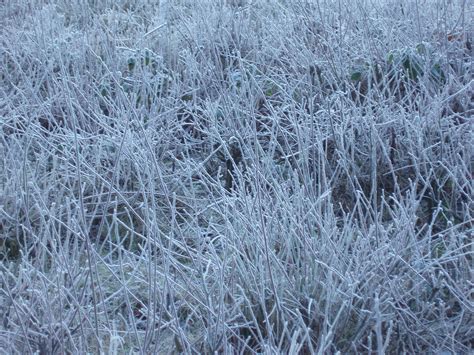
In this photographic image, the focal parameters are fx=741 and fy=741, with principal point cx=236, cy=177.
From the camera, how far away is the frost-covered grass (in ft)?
7.20

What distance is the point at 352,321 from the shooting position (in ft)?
7.50

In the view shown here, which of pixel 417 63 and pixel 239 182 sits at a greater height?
pixel 239 182

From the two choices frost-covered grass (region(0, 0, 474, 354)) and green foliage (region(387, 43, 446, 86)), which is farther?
green foliage (region(387, 43, 446, 86))

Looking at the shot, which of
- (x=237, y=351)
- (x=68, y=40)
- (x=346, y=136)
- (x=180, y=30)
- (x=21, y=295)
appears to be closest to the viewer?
(x=237, y=351)

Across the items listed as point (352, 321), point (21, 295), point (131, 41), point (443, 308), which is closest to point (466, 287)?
point (443, 308)

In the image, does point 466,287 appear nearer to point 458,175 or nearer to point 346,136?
point 458,175

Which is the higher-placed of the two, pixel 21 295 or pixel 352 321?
pixel 21 295

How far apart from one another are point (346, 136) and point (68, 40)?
8.16ft

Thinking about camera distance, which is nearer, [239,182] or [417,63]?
[239,182]

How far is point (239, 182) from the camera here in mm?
2697

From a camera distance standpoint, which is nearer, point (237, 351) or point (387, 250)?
point (237, 351)

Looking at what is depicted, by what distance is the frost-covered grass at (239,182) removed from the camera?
219cm

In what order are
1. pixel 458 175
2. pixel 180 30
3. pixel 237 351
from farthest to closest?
pixel 180 30 < pixel 458 175 < pixel 237 351

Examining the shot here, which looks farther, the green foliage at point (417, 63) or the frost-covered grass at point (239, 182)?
the green foliage at point (417, 63)
